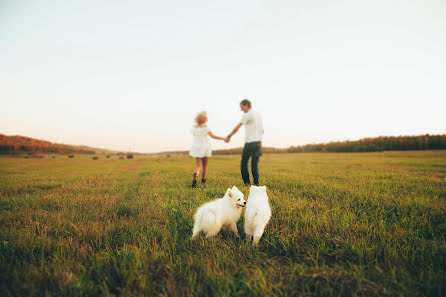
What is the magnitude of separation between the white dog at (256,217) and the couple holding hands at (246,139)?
13.4 ft

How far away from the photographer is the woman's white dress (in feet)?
23.8

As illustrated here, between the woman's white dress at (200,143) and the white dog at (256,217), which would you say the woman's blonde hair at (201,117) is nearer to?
the woman's white dress at (200,143)

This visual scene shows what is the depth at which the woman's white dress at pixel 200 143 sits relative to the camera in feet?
23.8

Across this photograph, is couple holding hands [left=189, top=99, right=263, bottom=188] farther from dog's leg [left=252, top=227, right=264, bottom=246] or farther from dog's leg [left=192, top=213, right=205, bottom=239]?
dog's leg [left=252, top=227, right=264, bottom=246]

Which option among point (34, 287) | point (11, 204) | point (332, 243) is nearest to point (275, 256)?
point (332, 243)

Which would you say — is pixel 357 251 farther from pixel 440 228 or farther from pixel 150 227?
pixel 150 227

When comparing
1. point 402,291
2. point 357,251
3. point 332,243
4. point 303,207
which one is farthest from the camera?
point 303,207

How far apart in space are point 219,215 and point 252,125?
184 inches

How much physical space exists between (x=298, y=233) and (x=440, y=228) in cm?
260

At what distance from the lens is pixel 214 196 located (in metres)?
5.38

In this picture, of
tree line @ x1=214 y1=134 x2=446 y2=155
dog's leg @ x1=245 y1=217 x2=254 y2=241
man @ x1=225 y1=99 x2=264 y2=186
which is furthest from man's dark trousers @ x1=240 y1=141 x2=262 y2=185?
tree line @ x1=214 y1=134 x2=446 y2=155

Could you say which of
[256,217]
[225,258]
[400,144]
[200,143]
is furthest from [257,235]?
[400,144]

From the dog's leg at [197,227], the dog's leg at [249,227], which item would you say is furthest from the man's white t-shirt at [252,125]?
the dog's leg at [197,227]

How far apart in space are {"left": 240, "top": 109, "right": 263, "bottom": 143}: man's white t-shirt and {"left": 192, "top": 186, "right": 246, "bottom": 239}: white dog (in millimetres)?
4233
